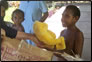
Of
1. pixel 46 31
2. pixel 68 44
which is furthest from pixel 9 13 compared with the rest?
pixel 68 44

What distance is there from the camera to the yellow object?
369 cm

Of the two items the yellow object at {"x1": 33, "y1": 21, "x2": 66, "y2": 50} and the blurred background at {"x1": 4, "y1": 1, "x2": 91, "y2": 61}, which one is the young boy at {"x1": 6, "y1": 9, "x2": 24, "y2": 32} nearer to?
the blurred background at {"x1": 4, "y1": 1, "x2": 91, "y2": 61}

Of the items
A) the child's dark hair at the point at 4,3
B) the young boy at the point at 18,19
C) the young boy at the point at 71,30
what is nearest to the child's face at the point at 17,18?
the young boy at the point at 18,19

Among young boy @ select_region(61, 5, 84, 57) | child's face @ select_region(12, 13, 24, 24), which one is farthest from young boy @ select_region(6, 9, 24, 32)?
young boy @ select_region(61, 5, 84, 57)

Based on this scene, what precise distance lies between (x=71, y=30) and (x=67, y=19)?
0.13 metres

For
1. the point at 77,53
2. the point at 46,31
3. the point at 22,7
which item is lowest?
the point at 77,53

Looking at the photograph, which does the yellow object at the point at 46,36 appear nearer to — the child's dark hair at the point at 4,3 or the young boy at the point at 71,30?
the young boy at the point at 71,30

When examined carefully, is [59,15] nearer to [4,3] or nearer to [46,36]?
[46,36]

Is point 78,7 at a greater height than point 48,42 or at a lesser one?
greater

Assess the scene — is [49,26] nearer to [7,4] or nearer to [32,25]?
[32,25]

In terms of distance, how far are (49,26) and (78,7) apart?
39 cm

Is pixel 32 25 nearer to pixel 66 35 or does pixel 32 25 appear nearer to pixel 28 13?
pixel 28 13

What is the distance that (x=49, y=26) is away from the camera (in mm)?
3717

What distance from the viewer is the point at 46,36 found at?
12.1ft
